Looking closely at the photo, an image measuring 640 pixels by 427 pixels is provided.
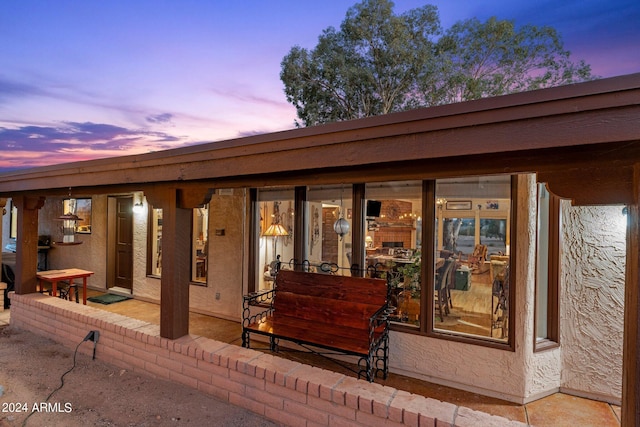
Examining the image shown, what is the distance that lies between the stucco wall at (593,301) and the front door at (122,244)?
731 cm

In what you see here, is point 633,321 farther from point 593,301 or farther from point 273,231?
point 273,231

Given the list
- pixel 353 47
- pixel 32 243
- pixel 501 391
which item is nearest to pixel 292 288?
pixel 501 391

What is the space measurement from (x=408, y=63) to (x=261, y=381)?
41.9ft

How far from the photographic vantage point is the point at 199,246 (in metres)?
6.29

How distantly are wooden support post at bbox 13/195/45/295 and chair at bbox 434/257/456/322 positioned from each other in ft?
17.2

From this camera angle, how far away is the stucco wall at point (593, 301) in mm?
3225

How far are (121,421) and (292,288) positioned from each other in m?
2.05

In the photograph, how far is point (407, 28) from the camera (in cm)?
1309

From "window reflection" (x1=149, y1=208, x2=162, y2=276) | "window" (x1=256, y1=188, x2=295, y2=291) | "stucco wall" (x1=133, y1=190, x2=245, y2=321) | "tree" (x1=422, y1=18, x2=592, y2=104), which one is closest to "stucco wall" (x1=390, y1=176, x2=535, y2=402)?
"window" (x1=256, y1=188, x2=295, y2=291)

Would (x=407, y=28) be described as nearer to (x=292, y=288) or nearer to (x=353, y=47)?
(x=353, y=47)

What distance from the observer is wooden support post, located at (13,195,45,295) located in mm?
4715

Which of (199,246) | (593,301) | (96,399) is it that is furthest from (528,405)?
(199,246)

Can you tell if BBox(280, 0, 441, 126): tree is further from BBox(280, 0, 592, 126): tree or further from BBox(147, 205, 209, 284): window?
BBox(147, 205, 209, 284): window

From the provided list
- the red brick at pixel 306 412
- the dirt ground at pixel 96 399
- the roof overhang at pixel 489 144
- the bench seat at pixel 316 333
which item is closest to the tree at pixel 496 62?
the bench seat at pixel 316 333
